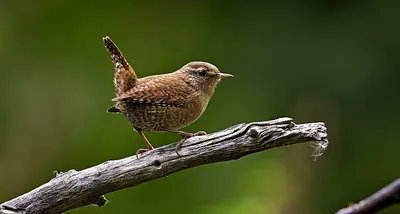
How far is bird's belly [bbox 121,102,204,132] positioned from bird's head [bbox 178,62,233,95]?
0.43ft

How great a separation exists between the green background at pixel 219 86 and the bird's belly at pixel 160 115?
71.5 inches

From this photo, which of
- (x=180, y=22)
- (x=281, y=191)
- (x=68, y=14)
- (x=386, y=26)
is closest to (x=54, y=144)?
(x=68, y=14)

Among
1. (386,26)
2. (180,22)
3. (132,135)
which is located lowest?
(386,26)

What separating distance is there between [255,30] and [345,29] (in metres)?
0.74

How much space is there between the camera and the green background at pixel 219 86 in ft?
14.1

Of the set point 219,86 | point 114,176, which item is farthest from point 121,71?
point 219,86

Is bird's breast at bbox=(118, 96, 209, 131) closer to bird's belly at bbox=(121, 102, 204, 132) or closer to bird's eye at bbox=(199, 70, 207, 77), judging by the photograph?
bird's belly at bbox=(121, 102, 204, 132)

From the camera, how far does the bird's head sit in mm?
2422

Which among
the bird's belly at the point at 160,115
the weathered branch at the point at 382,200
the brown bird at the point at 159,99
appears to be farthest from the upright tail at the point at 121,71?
the weathered branch at the point at 382,200

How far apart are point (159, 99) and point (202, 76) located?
290mm

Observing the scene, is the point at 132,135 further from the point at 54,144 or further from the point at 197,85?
the point at 197,85

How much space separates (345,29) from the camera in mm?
4617

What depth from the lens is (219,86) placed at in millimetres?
4555

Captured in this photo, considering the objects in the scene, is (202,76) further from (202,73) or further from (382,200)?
(382,200)
